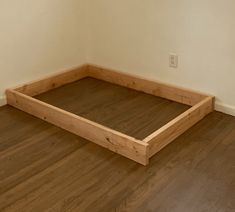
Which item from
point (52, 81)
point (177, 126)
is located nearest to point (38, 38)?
point (52, 81)

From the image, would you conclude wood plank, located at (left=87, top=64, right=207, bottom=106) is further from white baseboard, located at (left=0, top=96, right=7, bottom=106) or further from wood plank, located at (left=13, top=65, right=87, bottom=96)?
white baseboard, located at (left=0, top=96, right=7, bottom=106)

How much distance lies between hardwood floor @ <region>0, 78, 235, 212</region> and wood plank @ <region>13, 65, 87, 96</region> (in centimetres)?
Answer: 29

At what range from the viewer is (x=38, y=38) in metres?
2.92

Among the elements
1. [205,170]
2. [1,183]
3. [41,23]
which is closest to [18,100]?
[41,23]

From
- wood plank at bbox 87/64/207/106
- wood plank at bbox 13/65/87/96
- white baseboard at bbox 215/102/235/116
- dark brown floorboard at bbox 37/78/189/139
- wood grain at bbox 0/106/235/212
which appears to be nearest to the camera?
wood grain at bbox 0/106/235/212

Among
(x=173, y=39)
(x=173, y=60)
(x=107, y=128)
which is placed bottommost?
(x=107, y=128)

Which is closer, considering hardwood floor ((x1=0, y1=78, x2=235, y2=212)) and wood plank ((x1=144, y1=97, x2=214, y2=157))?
hardwood floor ((x1=0, y1=78, x2=235, y2=212))

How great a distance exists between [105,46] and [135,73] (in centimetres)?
43

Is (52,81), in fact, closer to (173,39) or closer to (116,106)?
(116,106)

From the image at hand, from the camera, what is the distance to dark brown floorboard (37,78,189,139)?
94.9 inches

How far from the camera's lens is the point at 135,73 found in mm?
3076

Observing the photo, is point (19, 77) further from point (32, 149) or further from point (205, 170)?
point (205, 170)

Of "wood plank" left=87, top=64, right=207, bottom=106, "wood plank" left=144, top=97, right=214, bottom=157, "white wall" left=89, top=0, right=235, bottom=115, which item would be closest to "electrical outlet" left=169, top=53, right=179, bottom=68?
"white wall" left=89, top=0, right=235, bottom=115

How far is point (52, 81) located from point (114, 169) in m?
1.42
